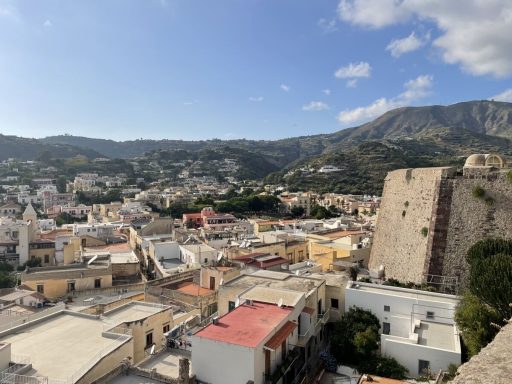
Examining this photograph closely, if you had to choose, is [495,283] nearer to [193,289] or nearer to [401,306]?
[401,306]

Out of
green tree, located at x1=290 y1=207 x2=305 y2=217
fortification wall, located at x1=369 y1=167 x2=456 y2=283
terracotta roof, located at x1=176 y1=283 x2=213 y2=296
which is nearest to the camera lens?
terracotta roof, located at x1=176 y1=283 x2=213 y2=296

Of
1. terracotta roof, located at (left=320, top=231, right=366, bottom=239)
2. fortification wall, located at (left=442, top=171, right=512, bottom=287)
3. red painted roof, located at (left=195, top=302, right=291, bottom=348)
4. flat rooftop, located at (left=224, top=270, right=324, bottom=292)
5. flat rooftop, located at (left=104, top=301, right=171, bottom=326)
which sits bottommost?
flat rooftop, located at (left=104, top=301, right=171, bottom=326)

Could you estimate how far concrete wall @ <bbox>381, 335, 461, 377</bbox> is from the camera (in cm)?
1121

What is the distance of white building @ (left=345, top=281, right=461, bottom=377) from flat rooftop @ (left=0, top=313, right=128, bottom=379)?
8234mm

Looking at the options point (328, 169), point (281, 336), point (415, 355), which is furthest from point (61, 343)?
point (328, 169)

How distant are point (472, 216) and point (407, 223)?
12.6 ft

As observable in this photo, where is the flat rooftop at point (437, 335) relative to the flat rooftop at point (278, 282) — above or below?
below

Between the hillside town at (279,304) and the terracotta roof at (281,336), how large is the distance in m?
0.05

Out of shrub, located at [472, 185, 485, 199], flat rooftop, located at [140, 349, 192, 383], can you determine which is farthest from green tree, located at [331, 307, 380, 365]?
shrub, located at [472, 185, 485, 199]

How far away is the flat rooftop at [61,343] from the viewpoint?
9.73 meters

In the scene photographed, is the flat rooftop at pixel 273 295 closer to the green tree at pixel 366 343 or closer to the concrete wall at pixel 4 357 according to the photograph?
the green tree at pixel 366 343

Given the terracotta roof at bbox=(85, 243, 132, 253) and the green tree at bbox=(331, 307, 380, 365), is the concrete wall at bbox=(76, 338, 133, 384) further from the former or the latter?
the terracotta roof at bbox=(85, 243, 132, 253)

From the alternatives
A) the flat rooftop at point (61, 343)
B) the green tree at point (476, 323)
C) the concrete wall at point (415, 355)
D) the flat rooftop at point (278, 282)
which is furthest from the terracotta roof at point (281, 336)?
the green tree at point (476, 323)

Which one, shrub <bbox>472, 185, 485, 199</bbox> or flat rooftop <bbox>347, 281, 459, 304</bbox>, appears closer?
flat rooftop <bbox>347, 281, 459, 304</bbox>
